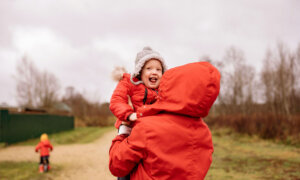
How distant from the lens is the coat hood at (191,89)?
1524 mm

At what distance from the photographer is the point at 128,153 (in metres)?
1.62

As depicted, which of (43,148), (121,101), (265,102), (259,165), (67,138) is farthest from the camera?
(265,102)

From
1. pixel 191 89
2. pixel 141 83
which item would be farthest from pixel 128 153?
pixel 141 83

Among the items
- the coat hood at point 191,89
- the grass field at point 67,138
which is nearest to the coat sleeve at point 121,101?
the coat hood at point 191,89

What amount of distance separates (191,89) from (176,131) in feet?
0.98

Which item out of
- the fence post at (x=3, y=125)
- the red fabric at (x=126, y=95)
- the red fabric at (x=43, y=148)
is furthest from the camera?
the fence post at (x=3, y=125)

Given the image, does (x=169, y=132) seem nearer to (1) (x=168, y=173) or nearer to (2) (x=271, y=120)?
(1) (x=168, y=173)

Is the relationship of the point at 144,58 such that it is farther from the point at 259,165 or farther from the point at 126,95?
the point at 259,165

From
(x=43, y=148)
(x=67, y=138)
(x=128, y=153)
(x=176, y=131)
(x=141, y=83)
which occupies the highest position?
(x=141, y=83)

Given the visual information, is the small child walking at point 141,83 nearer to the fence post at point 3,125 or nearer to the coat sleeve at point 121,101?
the coat sleeve at point 121,101

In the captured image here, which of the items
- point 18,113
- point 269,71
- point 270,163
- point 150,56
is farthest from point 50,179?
point 269,71

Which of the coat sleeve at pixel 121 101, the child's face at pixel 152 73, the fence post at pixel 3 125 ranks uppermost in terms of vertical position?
the child's face at pixel 152 73

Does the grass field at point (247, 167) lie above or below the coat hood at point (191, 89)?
below

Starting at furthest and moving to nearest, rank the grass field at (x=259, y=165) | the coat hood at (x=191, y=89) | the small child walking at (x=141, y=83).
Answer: the grass field at (x=259, y=165), the small child walking at (x=141, y=83), the coat hood at (x=191, y=89)
